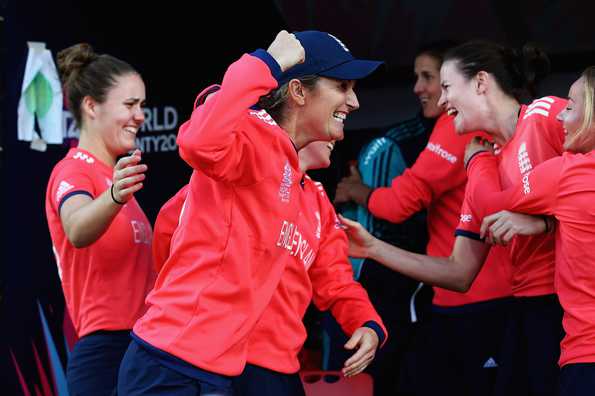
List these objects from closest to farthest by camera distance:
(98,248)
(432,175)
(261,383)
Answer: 1. (261,383)
2. (98,248)
3. (432,175)

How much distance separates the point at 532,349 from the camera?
3236 millimetres

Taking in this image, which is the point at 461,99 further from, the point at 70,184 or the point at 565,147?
the point at 70,184

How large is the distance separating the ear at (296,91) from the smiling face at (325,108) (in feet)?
0.06

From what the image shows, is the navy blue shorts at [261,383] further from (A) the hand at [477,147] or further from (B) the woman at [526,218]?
(A) the hand at [477,147]

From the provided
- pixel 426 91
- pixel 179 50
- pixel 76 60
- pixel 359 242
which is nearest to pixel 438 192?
pixel 426 91

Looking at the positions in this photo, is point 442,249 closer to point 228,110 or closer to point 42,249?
point 42,249

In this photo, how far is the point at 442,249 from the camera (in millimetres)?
4121

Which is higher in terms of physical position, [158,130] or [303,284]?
[158,130]

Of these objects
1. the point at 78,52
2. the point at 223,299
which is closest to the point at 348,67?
the point at 223,299

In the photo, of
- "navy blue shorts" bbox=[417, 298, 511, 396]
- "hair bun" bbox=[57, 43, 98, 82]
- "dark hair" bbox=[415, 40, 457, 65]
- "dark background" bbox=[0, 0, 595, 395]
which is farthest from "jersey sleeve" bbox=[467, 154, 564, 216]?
A: "dark background" bbox=[0, 0, 595, 395]

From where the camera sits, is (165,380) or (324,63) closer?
(165,380)

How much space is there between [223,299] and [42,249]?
2003 mm

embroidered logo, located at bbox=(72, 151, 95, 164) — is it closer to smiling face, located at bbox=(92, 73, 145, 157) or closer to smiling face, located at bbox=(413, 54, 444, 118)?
smiling face, located at bbox=(92, 73, 145, 157)

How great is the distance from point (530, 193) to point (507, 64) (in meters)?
0.80
